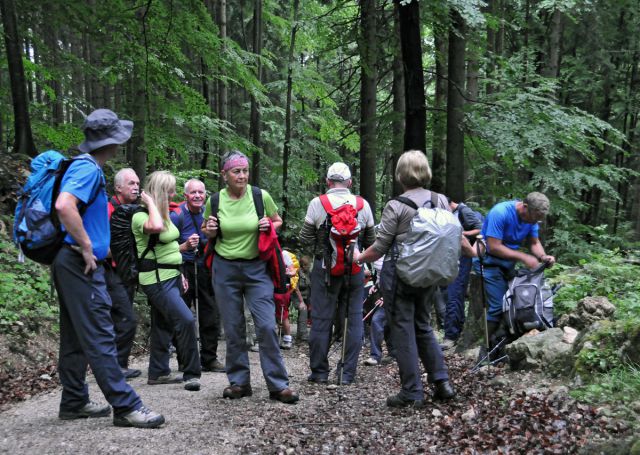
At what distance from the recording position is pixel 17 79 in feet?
39.0

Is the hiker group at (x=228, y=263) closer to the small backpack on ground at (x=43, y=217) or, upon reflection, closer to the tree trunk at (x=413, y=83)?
the small backpack on ground at (x=43, y=217)

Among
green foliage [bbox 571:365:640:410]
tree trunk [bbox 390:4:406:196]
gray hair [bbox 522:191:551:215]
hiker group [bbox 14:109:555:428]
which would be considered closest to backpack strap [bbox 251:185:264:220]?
hiker group [bbox 14:109:555:428]

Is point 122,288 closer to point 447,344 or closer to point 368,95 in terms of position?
point 447,344

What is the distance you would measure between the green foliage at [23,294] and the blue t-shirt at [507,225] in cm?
586

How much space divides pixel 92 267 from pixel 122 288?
2.28 meters

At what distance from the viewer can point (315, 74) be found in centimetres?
1823

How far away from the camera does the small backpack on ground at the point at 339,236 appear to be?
6.20 meters

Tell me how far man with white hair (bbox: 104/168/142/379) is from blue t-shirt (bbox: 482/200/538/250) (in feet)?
12.9

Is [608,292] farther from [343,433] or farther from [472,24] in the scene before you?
[343,433]

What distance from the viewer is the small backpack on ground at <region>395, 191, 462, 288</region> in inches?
191

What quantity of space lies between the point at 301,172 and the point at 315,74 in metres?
3.15

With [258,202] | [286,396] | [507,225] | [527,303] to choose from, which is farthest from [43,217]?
[527,303]

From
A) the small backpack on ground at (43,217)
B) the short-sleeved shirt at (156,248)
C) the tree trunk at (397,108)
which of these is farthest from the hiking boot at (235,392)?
the tree trunk at (397,108)

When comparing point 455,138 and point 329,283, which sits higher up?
point 455,138
